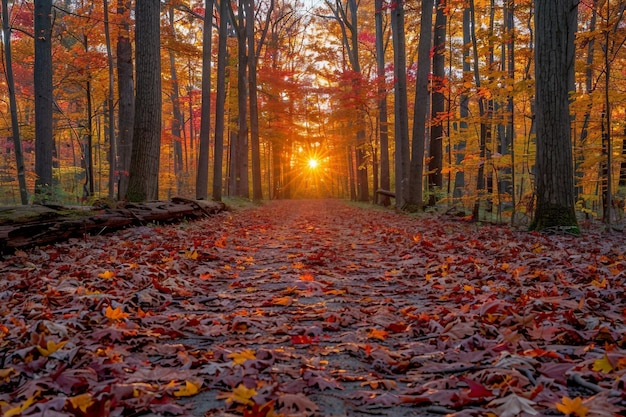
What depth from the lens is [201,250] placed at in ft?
18.6

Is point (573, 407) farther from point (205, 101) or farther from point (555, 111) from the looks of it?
point (205, 101)

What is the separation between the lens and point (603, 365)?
1964 mm

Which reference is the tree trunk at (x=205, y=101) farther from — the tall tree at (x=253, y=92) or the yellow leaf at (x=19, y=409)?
the yellow leaf at (x=19, y=409)

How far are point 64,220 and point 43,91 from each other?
7.83m

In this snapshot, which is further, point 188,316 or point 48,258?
point 48,258

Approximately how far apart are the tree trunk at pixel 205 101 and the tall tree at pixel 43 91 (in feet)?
14.6

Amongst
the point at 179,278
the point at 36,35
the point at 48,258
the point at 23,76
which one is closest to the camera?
the point at 179,278

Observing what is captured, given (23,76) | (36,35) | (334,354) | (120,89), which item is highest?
(23,76)

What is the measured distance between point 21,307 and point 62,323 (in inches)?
24.9

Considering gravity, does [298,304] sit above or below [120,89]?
below

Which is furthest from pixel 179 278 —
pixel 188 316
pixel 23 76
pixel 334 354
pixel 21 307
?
pixel 23 76

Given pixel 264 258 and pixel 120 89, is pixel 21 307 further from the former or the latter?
pixel 120 89

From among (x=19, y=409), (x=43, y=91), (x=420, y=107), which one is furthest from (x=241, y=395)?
(x=43, y=91)

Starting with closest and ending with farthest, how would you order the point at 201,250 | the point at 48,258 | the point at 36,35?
the point at 48,258
the point at 201,250
the point at 36,35
